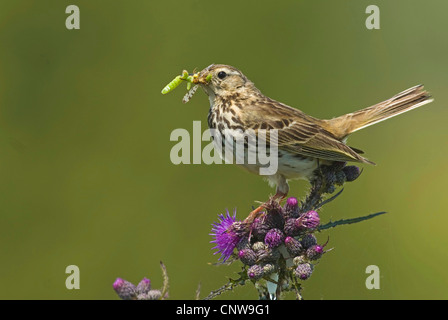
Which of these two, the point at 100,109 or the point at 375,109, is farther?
the point at 100,109

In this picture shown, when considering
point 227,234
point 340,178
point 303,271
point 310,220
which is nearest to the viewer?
point 303,271

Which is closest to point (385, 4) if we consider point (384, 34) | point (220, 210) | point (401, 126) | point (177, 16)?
point (384, 34)

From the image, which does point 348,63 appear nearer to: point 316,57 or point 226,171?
point 316,57

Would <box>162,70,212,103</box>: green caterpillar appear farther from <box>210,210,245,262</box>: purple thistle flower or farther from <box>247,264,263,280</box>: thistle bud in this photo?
<box>247,264,263,280</box>: thistle bud

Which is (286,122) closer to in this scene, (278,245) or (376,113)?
(376,113)

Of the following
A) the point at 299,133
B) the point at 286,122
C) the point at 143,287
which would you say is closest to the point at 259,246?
the point at 143,287

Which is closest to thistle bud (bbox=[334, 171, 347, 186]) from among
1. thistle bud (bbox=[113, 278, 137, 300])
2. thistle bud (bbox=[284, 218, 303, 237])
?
thistle bud (bbox=[284, 218, 303, 237])

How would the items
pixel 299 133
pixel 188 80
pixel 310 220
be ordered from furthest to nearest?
pixel 188 80
pixel 299 133
pixel 310 220

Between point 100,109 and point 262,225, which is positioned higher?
point 100,109
